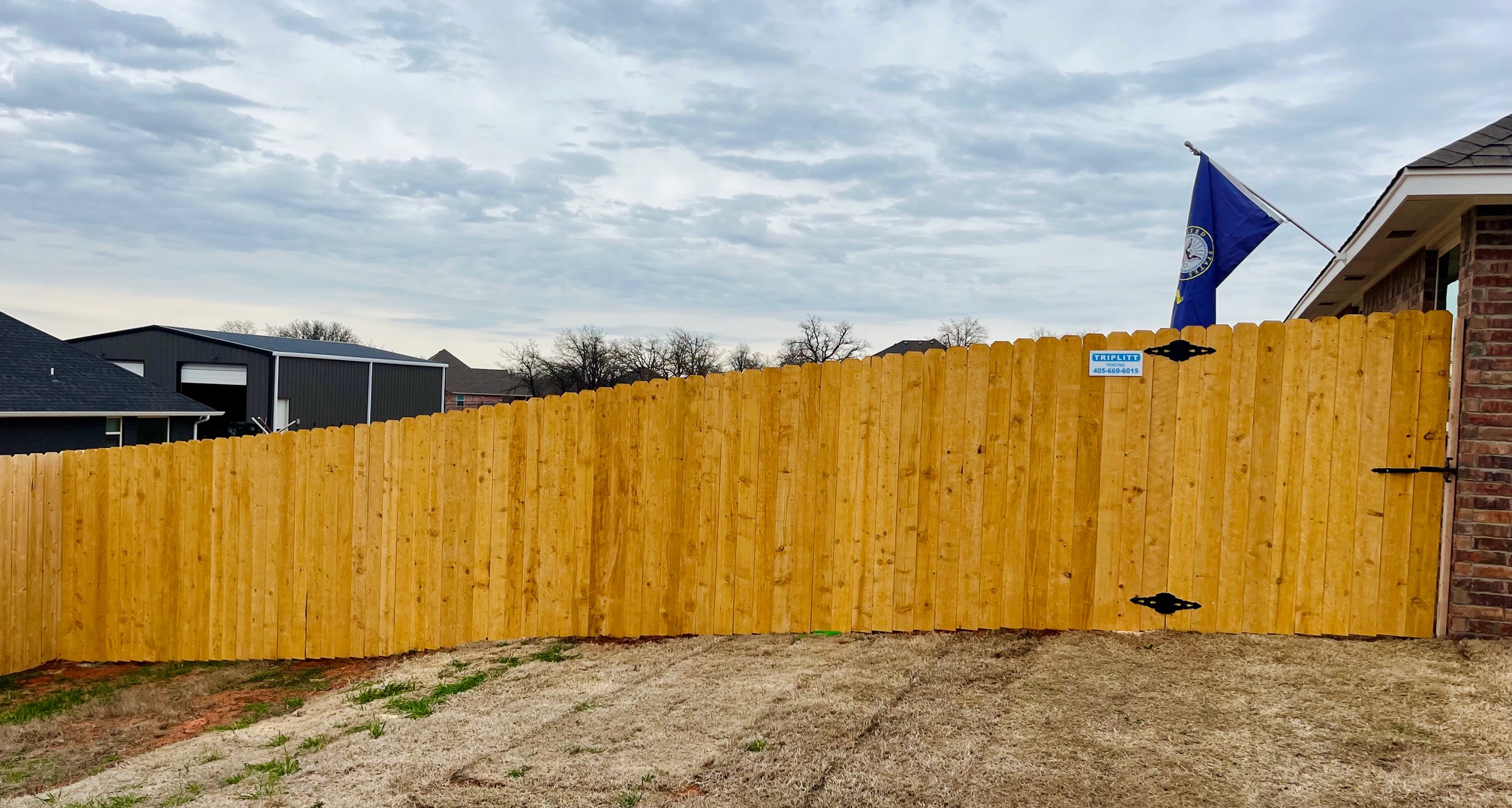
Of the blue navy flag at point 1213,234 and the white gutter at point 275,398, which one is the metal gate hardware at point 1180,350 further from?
the white gutter at point 275,398

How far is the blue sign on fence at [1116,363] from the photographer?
215 inches

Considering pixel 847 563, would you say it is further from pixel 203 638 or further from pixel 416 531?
pixel 203 638

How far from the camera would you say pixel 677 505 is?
625 cm

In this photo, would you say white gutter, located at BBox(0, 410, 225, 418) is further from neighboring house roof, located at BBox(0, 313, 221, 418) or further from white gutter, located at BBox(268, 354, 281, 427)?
white gutter, located at BBox(268, 354, 281, 427)

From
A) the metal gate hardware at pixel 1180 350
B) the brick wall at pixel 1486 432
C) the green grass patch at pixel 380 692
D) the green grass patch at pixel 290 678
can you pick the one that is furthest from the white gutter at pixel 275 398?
the brick wall at pixel 1486 432

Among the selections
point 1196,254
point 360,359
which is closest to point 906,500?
point 1196,254

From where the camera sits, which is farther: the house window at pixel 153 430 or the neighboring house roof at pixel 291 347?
the neighboring house roof at pixel 291 347

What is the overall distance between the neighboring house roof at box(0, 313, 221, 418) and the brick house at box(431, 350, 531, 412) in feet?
148

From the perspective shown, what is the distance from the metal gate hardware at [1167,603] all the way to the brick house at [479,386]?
6165 centimetres

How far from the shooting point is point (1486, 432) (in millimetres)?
5047

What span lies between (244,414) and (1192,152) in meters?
34.0

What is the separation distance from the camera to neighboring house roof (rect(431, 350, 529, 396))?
223 feet

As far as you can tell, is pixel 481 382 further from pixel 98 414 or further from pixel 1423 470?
pixel 1423 470

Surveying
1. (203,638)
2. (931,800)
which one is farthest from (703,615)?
(203,638)
